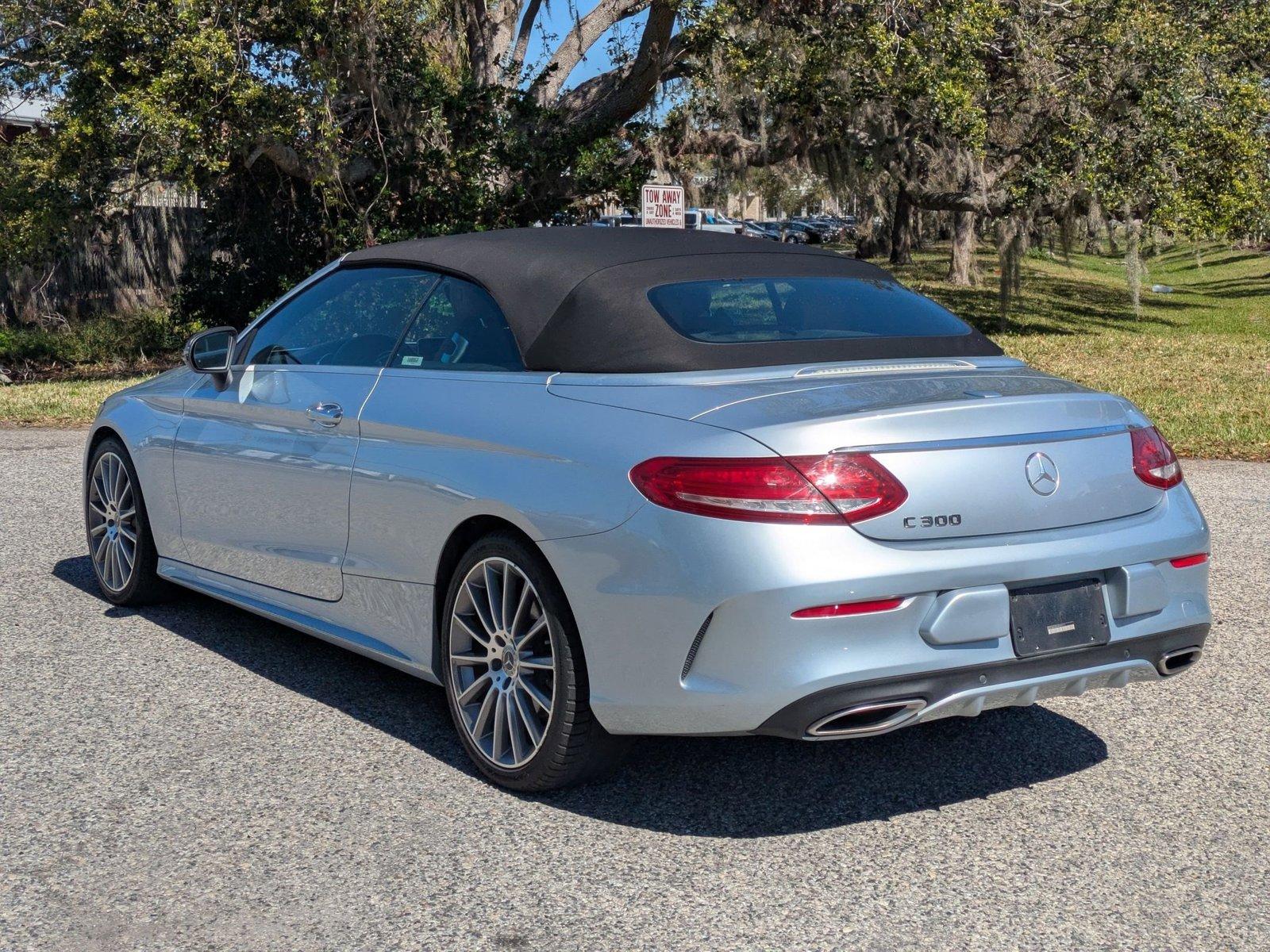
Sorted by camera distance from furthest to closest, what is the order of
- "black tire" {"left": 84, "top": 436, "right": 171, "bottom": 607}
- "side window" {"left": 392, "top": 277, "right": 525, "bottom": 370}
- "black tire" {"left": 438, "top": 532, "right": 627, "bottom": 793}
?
"black tire" {"left": 84, "top": 436, "right": 171, "bottom": 607}
"side window" {"left": 392, "top": 277, "right": 525, "bottom": 370}
"black tire" {"left": 438, "top": 532, "right": 627, "bottom": 793}

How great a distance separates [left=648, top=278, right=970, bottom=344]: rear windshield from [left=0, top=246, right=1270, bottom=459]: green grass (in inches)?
303

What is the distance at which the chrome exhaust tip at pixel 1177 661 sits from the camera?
3990 mm

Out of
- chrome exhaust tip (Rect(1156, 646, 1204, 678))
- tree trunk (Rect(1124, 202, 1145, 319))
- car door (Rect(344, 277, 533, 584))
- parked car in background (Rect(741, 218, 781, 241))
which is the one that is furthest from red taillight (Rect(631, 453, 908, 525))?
parked car in background (Rect(741, 218, 781, 241))

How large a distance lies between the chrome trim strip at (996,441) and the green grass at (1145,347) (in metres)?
8.24

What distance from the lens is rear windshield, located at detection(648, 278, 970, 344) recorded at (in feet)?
14.4

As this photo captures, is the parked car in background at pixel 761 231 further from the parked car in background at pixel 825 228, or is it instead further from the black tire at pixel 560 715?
the black tire at pixel 560 715

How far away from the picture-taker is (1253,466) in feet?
35.8

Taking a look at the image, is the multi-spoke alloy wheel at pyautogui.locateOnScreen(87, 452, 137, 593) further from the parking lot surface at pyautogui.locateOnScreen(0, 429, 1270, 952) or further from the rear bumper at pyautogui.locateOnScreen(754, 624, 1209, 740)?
the rear bumper at pyautogui.locateOnScreen(754, 624, 1209, 740)

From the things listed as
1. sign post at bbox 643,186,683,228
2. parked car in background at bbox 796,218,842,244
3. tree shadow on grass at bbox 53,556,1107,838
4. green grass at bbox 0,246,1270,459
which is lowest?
green grass at bbox 0,246,1270,459

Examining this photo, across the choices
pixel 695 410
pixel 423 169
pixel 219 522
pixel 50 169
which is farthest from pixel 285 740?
pixel 423 169

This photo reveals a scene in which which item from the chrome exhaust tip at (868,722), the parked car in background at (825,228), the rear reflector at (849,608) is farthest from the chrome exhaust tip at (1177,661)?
the parked car in background at (825,228)

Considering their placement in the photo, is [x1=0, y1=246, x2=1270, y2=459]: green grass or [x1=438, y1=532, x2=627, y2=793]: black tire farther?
[x1=0, y1=246, x2=1270, y2=459]: green grass

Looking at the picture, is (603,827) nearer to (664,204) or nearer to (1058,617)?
(1058,617)

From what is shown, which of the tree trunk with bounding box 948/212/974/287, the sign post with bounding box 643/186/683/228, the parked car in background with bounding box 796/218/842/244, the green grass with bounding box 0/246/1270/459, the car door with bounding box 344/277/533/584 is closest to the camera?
the car door with bounding box 344/277/533/584
